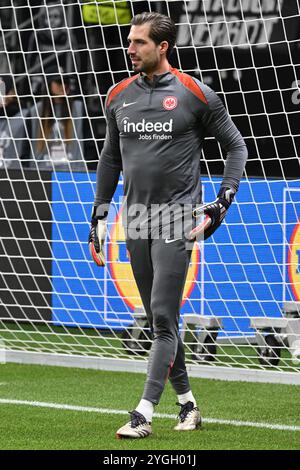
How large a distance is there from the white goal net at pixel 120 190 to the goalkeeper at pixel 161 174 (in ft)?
7.70

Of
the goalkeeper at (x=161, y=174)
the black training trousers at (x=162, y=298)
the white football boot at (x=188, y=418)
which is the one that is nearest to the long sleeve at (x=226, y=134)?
the goalkeeper at (x=161, y=174)

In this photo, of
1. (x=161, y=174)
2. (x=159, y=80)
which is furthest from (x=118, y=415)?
(x=159, y=80)

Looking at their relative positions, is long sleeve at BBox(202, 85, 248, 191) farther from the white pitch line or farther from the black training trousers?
the white pitch line

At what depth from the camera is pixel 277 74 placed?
8.70 metres

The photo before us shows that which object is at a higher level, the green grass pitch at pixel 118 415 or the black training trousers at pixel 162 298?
the black training trousers at pixel 162 298

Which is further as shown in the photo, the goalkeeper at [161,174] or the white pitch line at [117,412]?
the white pitch line at [117,412]

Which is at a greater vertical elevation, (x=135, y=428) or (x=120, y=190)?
(x=120, y=190)

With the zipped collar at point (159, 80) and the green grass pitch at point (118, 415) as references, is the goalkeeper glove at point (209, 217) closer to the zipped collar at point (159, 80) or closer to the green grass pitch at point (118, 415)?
the zipped collar at point (159, 80)

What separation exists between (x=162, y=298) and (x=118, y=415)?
1.14m

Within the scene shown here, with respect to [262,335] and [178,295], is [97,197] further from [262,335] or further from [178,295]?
[262,335]

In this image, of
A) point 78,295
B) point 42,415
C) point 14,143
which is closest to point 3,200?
point 14,143

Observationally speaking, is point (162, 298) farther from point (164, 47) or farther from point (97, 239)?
point (164, 47)

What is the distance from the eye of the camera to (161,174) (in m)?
5.70

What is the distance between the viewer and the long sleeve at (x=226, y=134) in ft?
18.8
